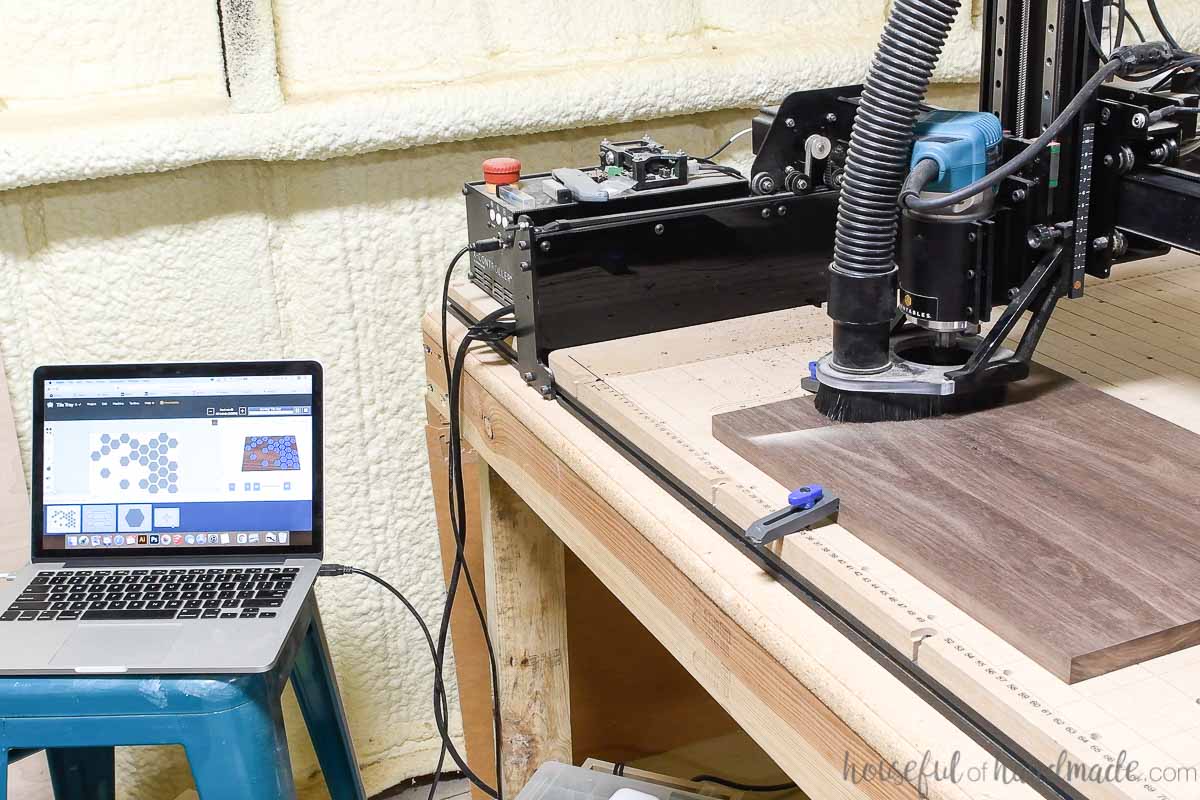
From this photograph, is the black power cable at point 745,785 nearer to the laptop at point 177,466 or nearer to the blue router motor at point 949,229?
the laptop at point 177,466

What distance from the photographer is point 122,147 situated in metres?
1.46

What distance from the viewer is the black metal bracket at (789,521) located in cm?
85

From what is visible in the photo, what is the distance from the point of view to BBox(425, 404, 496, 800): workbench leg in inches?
61.0

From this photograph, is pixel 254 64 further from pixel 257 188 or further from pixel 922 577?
pixel 922 577

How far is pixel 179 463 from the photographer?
55.8 inches

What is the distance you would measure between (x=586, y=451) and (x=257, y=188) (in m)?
0.74

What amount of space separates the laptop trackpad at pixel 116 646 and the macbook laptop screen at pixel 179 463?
0.15 metres

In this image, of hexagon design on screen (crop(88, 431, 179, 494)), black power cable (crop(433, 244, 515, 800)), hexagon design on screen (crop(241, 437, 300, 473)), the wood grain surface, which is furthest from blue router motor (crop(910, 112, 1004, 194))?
hexagon design on screen (crop(88, 431, 179, 494))

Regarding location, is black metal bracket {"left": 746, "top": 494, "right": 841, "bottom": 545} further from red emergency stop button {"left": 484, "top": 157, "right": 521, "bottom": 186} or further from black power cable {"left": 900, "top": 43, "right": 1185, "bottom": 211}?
red emergency stop button {"left": 484, "top": 157, "right": 521, "bottom": 186}

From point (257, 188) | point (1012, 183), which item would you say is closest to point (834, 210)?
point (1012, 183)

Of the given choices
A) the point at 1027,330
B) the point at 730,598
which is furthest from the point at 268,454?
the point at 1027,330

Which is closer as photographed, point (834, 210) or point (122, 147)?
point (834, 210)

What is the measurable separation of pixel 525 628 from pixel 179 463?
0.47 metres

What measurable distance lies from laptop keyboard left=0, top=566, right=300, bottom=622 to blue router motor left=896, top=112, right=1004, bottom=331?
0.77 m
